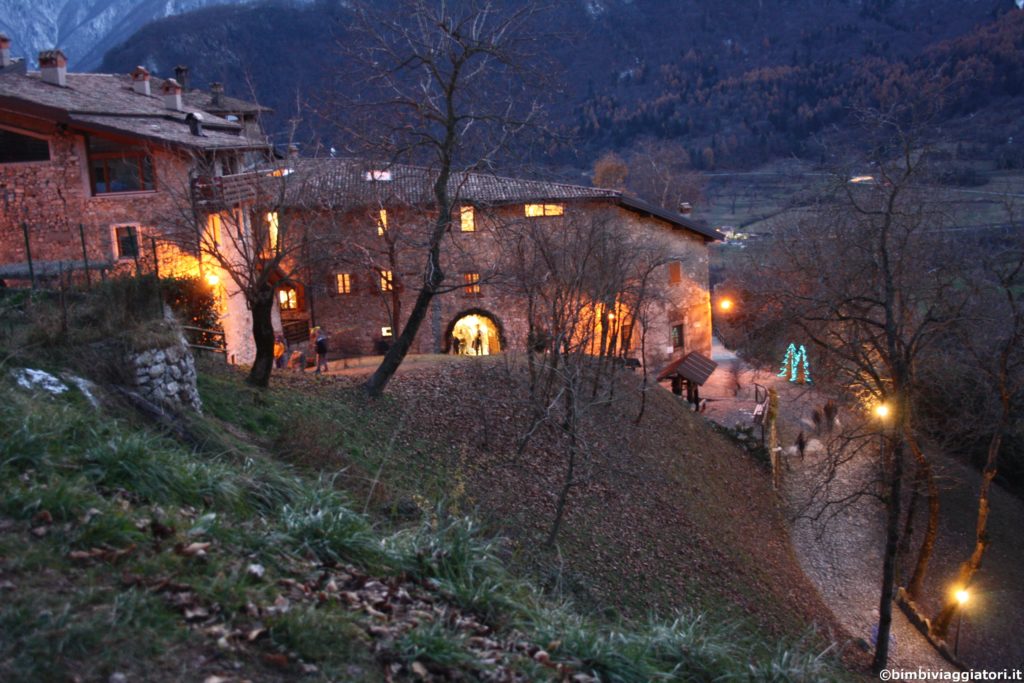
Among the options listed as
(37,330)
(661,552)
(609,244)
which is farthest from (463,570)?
(609,244)

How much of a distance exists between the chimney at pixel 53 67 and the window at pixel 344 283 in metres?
11.9

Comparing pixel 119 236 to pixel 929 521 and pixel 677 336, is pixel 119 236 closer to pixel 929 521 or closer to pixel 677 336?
pixel 929 521

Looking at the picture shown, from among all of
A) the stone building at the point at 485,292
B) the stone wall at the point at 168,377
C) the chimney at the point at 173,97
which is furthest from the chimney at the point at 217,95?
the stone wall at the point at 168,377

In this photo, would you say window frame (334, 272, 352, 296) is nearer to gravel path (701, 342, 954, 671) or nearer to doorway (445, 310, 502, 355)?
doorway (445, 310, 502, 355)

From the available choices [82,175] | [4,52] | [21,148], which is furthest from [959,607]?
[4,52]

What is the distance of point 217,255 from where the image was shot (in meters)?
15.4

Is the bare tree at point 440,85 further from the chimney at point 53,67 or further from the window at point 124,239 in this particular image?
the chimney at point 53,67

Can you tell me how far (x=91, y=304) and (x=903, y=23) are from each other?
112425 millimetres

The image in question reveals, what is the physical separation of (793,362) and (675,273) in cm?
659

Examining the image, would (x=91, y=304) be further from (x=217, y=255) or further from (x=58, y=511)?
(x=58, y=511)

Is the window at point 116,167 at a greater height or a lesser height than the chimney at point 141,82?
lesser

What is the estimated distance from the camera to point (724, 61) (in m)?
110

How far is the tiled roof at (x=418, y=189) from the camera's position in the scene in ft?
57.7

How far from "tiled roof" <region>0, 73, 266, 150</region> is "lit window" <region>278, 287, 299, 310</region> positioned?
7.23m
